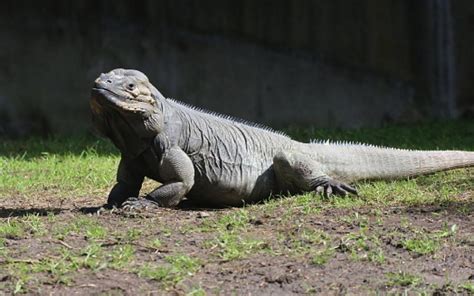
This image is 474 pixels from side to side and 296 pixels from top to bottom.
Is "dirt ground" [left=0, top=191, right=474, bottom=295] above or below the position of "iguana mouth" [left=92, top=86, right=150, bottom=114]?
below

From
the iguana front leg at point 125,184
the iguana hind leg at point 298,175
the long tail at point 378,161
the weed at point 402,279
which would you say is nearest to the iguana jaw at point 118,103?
the iguana front leg at point 125,184

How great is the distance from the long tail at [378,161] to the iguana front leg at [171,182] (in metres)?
1.48

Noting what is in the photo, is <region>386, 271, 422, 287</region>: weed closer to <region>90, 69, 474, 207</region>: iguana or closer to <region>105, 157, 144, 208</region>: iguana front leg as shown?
<region>90, 69, 474, 207</region>: iguana

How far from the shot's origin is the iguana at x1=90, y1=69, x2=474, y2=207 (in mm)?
7484

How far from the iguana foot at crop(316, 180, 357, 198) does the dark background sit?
6442 millimetres

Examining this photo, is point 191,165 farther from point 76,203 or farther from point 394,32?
point 394,32

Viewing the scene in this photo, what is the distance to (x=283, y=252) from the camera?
248 inches

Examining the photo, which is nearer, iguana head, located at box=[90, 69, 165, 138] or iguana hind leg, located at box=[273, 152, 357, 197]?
iguana head, located at box=[90, 69, 165, 138]

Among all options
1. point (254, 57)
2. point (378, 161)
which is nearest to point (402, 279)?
point (378, 161)

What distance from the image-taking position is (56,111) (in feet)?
46.2

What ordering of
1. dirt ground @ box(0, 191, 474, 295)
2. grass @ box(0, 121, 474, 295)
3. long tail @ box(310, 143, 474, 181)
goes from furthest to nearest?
long tail @ box(310, 143, 474, 181)
grass @ box(0, 121, 474, 295)
dirt ground @ box(0, 191, 474, 295)

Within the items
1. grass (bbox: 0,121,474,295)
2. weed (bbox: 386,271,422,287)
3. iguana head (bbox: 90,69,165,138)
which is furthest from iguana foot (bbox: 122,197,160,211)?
weed (bbox: 386,271,422,287)

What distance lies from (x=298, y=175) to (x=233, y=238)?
Result: 5.71 ft

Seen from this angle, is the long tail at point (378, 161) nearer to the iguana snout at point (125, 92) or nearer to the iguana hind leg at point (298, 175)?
the iguana hind leg at point (298, 175)
